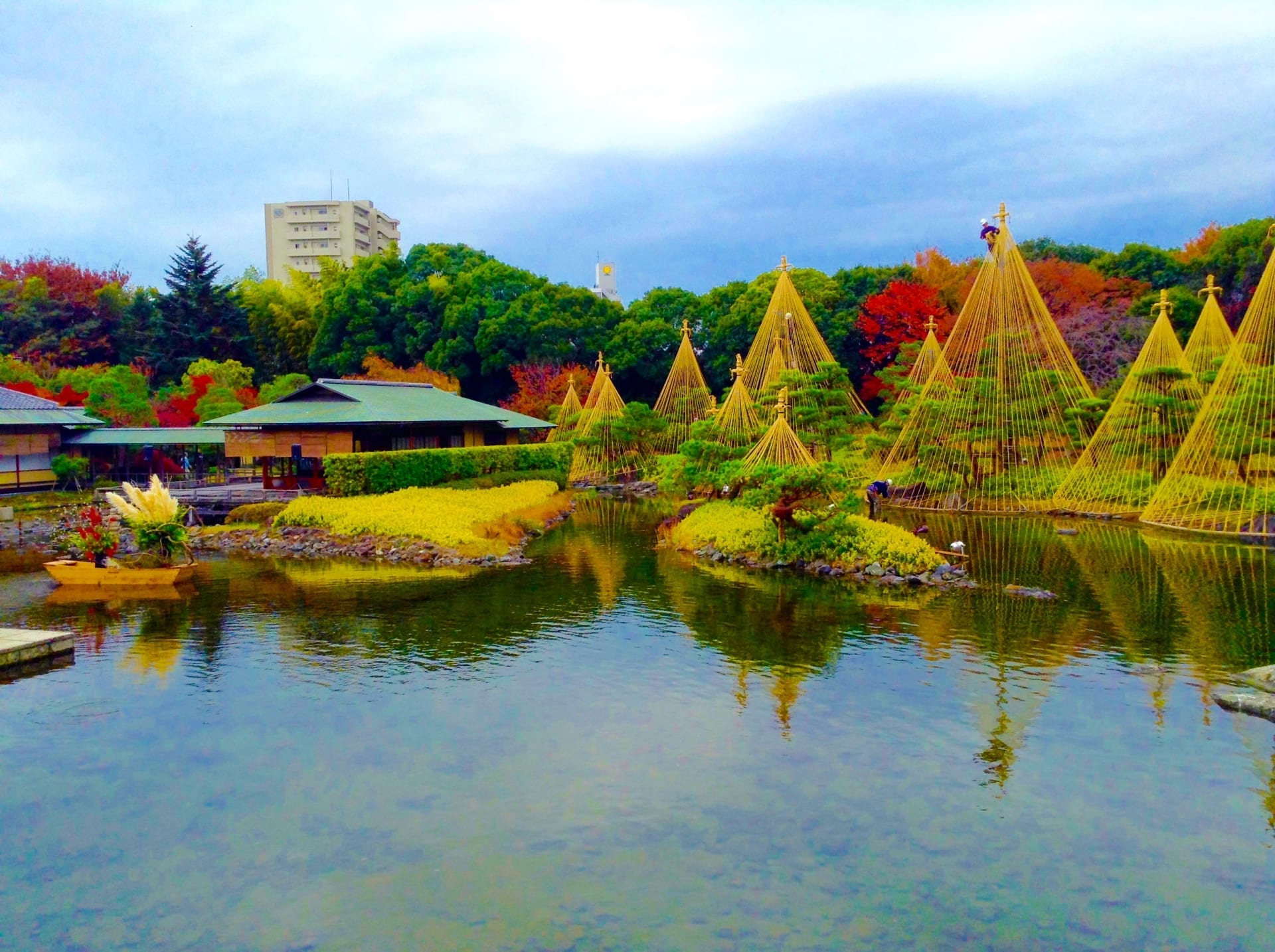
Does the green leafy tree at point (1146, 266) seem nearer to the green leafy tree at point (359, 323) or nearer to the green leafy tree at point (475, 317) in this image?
the green leafy tree at point (475, 317)

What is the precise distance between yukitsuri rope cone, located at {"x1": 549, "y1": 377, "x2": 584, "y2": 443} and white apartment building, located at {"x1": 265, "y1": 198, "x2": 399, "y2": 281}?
154 feet

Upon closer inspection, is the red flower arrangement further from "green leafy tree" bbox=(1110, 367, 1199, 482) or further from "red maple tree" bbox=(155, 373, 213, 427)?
"green leafy tree" bbox=(1110, 367, 1199, 482)

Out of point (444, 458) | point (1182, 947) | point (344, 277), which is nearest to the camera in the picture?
point (1182, 947)

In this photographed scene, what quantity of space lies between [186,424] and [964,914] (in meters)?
41.0

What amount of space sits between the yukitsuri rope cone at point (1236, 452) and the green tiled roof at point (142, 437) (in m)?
30.0

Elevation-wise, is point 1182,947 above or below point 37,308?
below

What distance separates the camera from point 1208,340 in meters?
28.5

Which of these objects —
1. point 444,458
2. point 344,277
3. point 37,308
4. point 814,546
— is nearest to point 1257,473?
point 814,546

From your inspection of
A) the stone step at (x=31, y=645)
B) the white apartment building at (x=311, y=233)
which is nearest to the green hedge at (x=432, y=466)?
the stone step at (x=31, y=645)

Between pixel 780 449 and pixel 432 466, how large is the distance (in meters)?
13.5

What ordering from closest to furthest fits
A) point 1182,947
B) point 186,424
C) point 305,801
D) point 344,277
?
point 1182,947 → point 305,801 → point 186,424 → point 344,277

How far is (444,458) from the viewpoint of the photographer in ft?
102

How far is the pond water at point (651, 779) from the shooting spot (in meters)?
7.02

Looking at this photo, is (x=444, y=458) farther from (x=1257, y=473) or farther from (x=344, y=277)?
(x=344, y=277)
